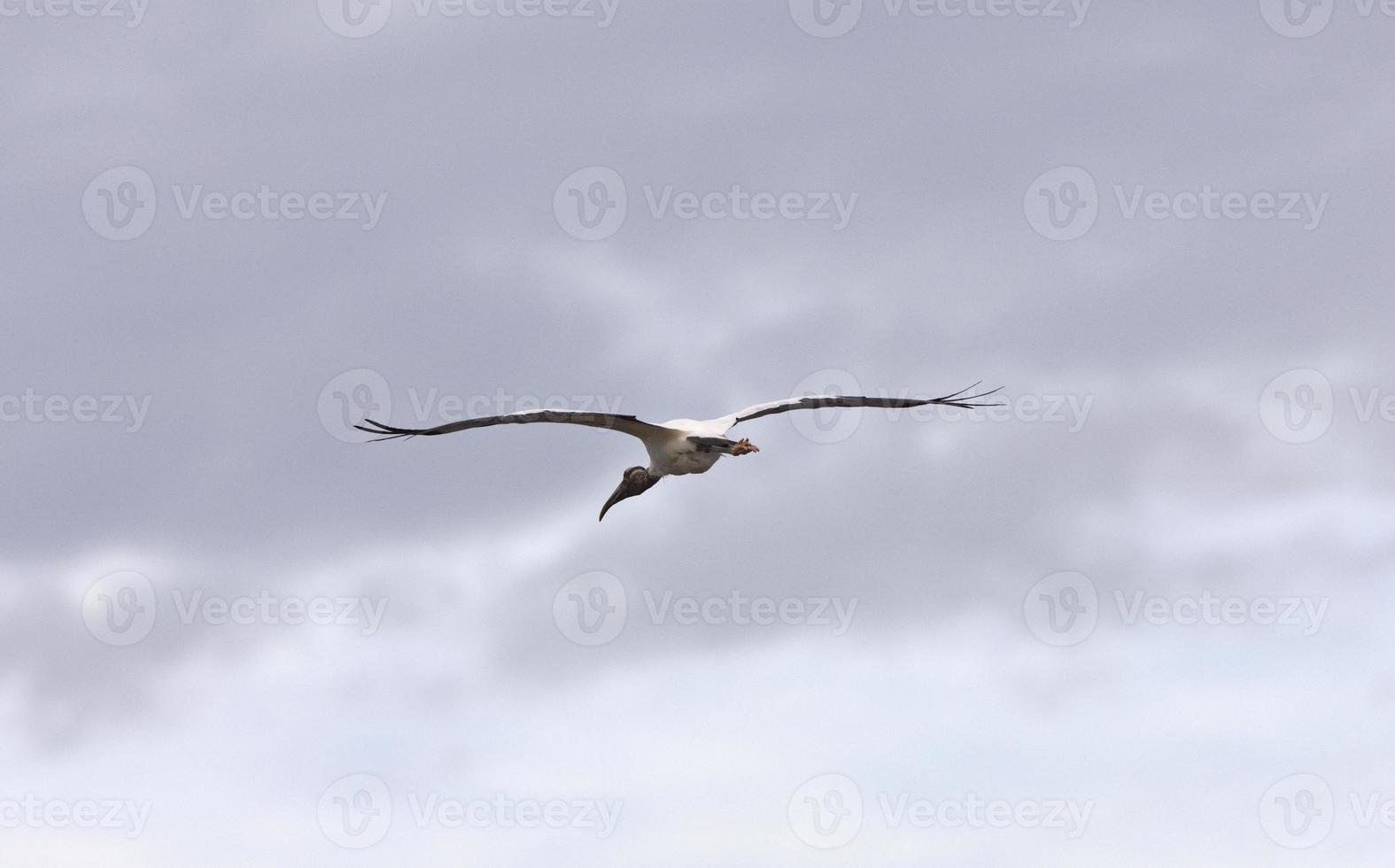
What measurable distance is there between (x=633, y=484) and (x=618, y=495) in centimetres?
71

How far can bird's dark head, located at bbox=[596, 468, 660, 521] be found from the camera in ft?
120

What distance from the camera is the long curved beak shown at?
37219 mm

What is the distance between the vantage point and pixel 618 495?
37531mm

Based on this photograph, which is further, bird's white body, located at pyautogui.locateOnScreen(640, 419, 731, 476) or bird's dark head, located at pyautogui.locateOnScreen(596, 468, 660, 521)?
bird's dark head, located at pyautogui.locateOnScreen(596, 468, 660, 521)

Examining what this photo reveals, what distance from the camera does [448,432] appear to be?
31.5m

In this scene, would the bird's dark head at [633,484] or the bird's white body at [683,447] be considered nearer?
the bird's white body at [683,447]

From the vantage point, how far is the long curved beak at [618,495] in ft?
122

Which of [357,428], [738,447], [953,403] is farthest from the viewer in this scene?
[953,403]

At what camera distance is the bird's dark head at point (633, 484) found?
36.7 m

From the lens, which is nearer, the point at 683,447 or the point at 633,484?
the point at 683,447

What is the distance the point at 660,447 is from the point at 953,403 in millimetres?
6201

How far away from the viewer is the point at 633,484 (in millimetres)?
36969

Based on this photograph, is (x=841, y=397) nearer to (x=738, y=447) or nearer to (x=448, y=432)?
(x=738, y=447)

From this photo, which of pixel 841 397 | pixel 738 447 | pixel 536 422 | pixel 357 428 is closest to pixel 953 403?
pixel 841 397
